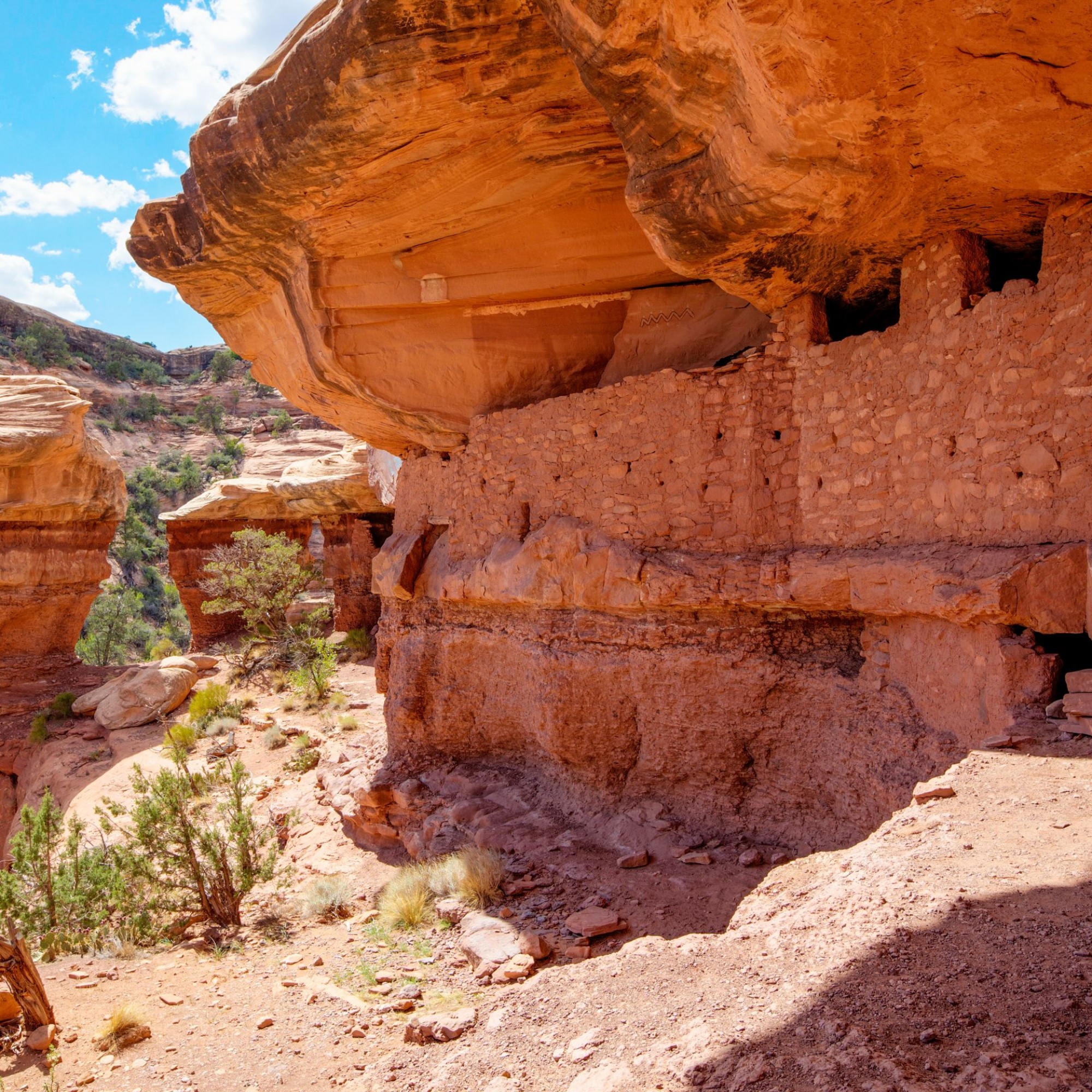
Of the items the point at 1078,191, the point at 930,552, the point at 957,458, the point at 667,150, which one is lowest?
the point at 930,552

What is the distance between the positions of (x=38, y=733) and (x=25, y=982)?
10130 millimetres

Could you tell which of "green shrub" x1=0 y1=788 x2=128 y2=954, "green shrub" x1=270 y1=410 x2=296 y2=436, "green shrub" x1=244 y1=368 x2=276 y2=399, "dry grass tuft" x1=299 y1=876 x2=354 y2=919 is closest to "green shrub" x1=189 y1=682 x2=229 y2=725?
"green shrub" x1=0 y1=788 x2=128 y2=954

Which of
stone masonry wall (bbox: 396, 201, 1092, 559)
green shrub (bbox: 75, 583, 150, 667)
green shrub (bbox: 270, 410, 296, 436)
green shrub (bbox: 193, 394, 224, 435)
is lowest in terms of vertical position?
green shrub (bbox: 75, 583, 150, 667)

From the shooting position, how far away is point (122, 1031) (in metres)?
4.47

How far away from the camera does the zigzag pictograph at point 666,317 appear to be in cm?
631

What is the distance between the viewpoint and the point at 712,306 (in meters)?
6.17

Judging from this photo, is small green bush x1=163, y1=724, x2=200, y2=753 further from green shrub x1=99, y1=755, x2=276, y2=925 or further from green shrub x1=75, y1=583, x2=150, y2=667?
green shrub x1=75, y1=583, x2=150, y2=667

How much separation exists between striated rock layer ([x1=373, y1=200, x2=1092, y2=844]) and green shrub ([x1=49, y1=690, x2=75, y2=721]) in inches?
370

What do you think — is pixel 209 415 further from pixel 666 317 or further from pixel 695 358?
pixel 695 358

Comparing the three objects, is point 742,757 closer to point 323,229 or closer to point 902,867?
point 902,867

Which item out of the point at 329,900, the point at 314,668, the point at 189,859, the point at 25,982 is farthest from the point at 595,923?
the point at 314,668

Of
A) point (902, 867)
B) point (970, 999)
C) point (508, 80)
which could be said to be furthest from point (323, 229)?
point (970, 999)

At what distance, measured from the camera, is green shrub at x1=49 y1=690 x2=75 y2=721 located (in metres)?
13.9

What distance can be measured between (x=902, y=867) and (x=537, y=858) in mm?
3048
